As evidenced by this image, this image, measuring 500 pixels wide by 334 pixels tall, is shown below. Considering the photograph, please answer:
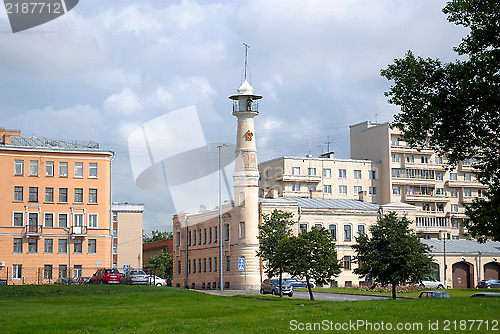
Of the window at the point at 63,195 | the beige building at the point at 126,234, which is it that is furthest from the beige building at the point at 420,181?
the window at the point at 63,195

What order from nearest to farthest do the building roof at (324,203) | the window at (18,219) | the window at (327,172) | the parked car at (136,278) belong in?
the parked car at (136,278), the window at (18,219), the building roof at (324,203), the window at (327,172)

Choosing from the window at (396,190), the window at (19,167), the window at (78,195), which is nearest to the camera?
the window at (19,167)

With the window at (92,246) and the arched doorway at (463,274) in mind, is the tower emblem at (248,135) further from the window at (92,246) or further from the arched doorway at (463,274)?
the arched doorway at (463,274)

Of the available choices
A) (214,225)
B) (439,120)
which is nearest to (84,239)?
(214,225)

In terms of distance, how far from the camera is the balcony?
76.1 metres

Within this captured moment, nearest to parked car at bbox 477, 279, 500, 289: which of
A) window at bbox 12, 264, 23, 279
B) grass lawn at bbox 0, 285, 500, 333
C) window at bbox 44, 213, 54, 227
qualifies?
window at bbox 44, 213, 54, 227

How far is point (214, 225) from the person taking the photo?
278 feet

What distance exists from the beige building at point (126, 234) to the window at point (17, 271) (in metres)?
51.2

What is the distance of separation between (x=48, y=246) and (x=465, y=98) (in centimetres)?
5976

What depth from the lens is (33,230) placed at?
76.6 meters

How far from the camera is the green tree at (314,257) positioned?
4997 cm

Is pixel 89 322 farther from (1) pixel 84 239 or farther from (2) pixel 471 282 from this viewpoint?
(2) pixel 471 282

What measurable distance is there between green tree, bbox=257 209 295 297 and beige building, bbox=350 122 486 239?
51.6m

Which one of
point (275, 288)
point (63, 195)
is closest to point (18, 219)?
point (63, 195)
